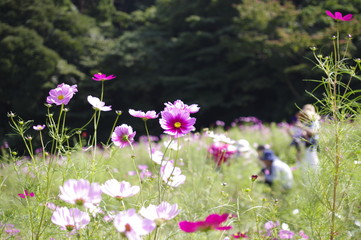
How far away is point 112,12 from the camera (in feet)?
43.7

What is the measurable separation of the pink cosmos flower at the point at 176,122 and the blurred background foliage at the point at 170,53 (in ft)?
29.9

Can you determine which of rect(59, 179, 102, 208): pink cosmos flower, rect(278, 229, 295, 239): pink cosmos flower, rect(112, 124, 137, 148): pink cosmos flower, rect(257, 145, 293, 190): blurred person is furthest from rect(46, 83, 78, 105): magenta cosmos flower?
rect(257, 145, 293, 190): blurred person

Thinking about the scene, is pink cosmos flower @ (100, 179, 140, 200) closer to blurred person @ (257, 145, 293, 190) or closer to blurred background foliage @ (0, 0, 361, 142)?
blurred person @ (257, 145, 293, 190)

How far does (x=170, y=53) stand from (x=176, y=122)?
42.0 ft

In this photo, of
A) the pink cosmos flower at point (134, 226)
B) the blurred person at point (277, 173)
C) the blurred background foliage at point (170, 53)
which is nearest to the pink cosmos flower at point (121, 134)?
the pink cosmos flower at point (134, 226)

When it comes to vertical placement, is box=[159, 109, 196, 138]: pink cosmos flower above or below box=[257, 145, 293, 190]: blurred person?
above

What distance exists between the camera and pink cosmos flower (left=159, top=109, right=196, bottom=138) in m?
1.00

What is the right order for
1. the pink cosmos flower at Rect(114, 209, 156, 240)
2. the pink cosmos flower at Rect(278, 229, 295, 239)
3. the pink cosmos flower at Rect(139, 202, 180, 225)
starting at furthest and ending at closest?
the pink cosmos flower at Rect(278, 229, 295, 239)
the pink cosmos flower at Rect(139, 202, 180, 225)
the pink cosmos flower at Rect(114, 209, 156, 240)

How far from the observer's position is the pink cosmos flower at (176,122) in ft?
3.27

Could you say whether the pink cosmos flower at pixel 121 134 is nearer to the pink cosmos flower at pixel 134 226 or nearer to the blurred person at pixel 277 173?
the pink cosmos flower at pixel 134 226

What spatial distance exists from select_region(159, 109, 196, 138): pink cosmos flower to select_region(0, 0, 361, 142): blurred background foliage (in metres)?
9.10

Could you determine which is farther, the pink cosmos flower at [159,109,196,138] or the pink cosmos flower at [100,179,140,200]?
the pink cosmos flower at [159,109,196,138]

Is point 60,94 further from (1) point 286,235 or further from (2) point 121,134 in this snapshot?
(1) point 286,235

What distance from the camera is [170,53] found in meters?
Answer: 13.6
